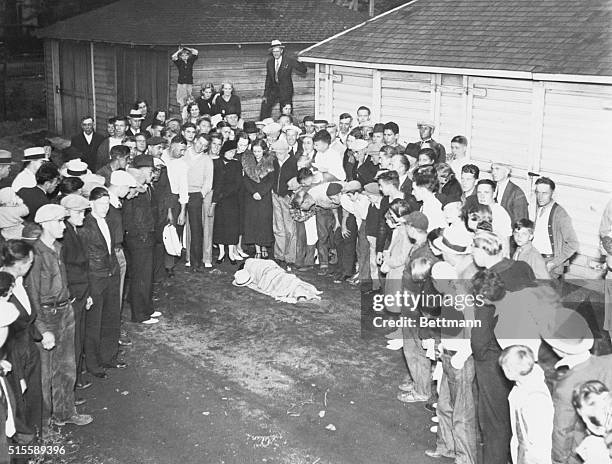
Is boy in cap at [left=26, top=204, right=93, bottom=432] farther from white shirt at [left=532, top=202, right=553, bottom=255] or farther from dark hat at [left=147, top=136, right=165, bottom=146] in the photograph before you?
white shirt at [left=532, top=202, right=553, bottom=255]

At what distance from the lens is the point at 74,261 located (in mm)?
8633

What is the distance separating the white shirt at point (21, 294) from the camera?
7188 millimetres

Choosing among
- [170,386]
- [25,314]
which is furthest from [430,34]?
[25,314]

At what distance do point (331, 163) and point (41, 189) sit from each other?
5053 millimetres

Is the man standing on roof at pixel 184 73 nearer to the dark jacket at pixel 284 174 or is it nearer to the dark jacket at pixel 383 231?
the dark jacket at pixel 284 174

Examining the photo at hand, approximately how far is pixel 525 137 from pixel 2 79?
1035 inches

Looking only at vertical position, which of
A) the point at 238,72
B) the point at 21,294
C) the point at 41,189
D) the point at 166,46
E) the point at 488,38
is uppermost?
the point at 488,38

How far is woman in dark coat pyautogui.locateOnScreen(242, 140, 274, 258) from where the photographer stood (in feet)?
45.2

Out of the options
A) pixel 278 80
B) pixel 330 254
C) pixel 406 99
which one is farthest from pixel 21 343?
pixel 278 80

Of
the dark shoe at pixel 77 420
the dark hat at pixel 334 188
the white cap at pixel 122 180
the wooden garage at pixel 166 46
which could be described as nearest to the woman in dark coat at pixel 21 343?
the dark shoe at pixel 77 420

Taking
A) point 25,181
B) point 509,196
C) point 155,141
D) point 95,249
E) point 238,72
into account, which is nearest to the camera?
point 95,249

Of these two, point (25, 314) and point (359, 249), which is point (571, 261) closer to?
point (359, 249)

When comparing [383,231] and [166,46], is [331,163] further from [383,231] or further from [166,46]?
[166,46]

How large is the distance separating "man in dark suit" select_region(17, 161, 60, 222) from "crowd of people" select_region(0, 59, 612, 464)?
28mm
